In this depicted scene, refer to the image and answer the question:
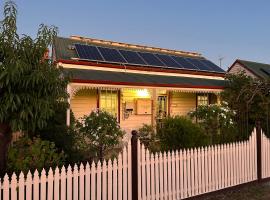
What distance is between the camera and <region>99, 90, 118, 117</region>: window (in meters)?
14.5

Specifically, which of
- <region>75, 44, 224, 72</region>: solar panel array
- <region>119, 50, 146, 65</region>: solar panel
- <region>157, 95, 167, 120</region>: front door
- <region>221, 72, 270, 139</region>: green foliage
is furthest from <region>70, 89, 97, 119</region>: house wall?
<region>221, 72, 270, 139</region>: green foliage

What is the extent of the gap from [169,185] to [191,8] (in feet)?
82.2

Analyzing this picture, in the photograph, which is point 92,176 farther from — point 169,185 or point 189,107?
point 189,107

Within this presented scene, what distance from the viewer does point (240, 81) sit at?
1736cm

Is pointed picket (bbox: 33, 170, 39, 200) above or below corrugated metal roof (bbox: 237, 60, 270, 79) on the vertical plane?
below

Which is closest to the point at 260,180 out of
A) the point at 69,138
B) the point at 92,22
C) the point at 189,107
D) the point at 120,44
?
the point at 69,138

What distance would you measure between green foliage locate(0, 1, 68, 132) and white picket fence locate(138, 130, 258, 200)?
2.04 metres

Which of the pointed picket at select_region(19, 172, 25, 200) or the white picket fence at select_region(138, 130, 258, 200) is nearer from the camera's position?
the pointed picket at select_region(19, 172, 25, 200)

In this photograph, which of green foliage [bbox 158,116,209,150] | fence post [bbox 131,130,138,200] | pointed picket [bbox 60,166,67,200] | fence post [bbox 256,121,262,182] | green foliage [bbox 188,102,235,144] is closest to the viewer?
pointed picket [bbox 60,166,67,200]

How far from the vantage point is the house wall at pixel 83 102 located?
1372 centimetres

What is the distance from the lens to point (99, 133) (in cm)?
1046

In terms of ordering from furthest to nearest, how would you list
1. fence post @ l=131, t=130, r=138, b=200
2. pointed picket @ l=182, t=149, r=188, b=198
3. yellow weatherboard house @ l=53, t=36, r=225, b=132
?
yellow weatherboard house @ l=53, t=36, r=225, b=132 → pointed picket @ l=182, t=149, r=188, b=198 → fence post @ l=131, t=130, r=138, b=200

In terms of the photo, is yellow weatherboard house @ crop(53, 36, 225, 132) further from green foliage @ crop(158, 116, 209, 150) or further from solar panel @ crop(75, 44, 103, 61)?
green foliage @ crop(158, 116, 209, 150)

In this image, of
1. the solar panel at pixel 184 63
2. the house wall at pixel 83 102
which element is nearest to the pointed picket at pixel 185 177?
the house wall at pixel 83 102
